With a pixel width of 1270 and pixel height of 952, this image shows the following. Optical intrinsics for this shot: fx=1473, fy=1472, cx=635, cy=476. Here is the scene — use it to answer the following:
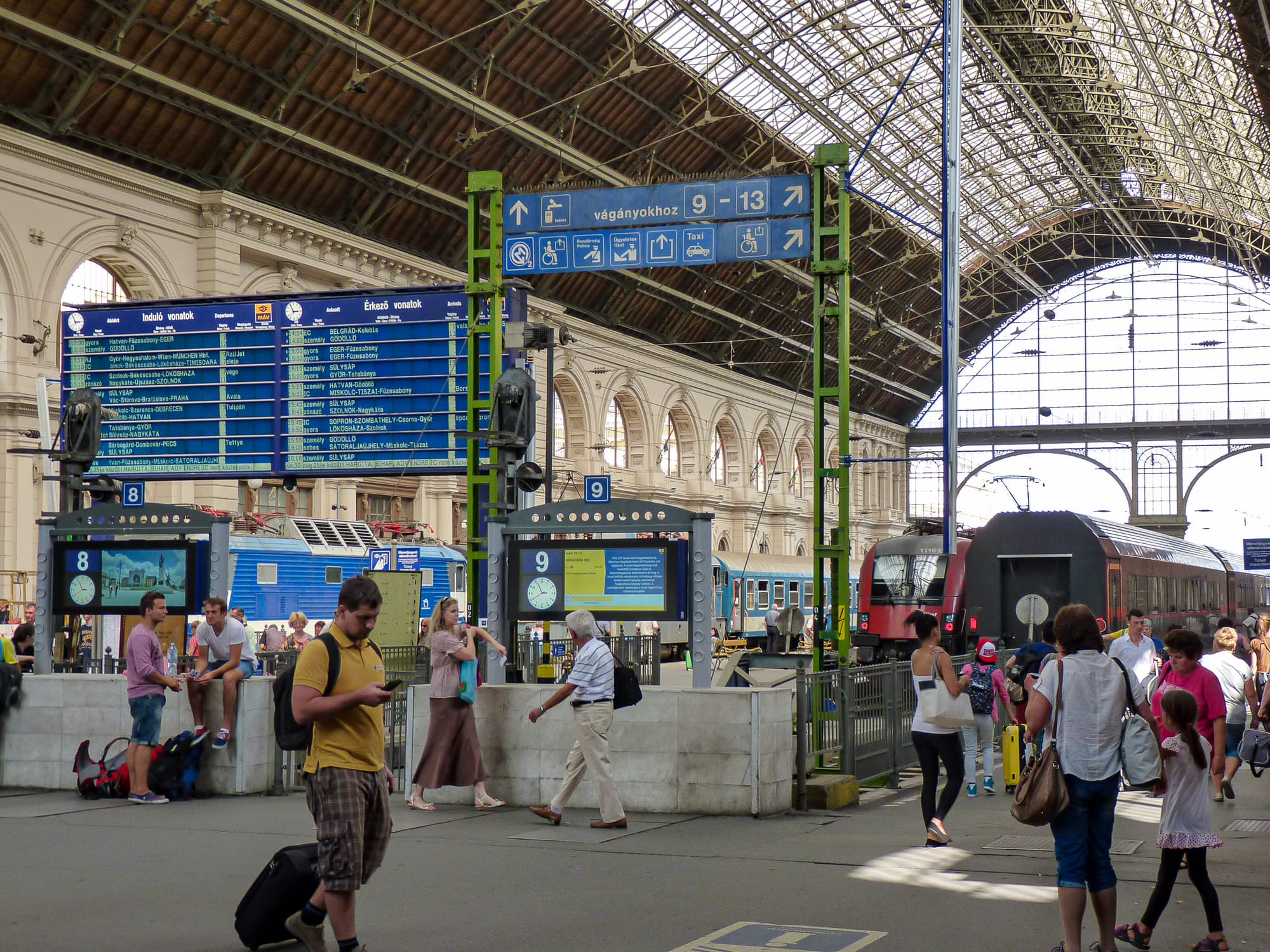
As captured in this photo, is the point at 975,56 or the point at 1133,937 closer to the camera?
the point at 1133,937

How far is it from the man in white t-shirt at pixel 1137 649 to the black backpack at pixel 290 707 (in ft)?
28.5

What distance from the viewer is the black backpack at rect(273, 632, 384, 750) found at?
631cm

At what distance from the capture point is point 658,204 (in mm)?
15195

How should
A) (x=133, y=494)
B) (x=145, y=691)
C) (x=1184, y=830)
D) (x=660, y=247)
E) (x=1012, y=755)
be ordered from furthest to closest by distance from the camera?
1. (x=133, y=494)
2. (x=660, y=247)
3. (x=1012, y=755)
4. (x=145, y=691)
5. (x=1184, y=830)

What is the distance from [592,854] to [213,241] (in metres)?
30.4

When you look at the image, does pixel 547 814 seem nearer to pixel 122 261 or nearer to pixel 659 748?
pixel 659 748

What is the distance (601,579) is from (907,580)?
21.1 m

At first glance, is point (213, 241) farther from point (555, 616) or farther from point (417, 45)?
point (555, 616)

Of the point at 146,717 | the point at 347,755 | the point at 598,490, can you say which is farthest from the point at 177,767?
the point at 347,755

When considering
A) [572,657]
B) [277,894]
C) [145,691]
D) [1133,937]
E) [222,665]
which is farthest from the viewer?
[572,657]

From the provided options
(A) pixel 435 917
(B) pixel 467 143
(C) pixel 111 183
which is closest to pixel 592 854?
(A) pixel 435 917

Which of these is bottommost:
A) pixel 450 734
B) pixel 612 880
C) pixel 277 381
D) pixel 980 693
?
pixel 612 880

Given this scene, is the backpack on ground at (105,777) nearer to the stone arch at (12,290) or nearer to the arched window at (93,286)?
the stone arch at (12,290)

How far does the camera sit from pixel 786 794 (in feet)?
39.1
